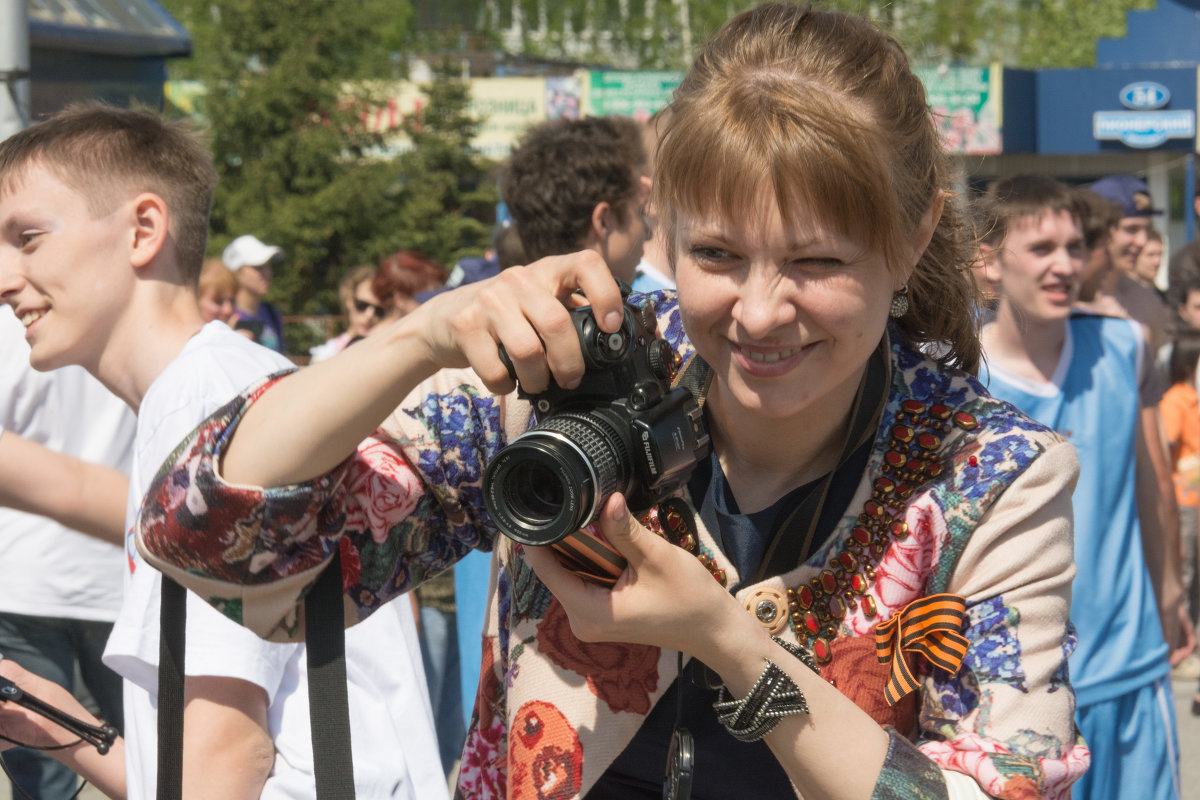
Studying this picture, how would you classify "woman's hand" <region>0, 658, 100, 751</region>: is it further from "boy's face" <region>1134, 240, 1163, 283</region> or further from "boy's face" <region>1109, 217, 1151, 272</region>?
"boy's face" <region>1134, 240, 1163, 283</region>

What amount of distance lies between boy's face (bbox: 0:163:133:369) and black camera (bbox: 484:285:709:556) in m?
1.19

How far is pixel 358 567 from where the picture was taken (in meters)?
1.65

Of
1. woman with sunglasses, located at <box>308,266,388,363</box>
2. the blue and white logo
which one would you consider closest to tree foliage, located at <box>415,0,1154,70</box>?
the blue and white logo

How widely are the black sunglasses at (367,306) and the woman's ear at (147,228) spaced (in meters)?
4.71

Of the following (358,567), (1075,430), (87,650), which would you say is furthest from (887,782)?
(87,650)

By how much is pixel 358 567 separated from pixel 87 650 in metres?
2.35

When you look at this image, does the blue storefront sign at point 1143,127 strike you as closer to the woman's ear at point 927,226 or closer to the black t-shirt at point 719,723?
the woman's ear at point 927,226

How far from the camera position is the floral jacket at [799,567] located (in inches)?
59.8

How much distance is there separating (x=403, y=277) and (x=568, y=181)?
10.4 ft

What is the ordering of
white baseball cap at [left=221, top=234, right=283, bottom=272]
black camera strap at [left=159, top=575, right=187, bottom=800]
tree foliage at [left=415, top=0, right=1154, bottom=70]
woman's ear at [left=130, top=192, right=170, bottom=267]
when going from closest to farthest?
black camera strap at [left=159, top=575, right=187, bottom=800] < woman's ear at [left=130, top=192, right=170, bottom=267] < white baseball cap at [left=221, top=234, right=283, bottom=272] < tree foliage at [left=415, top=0, right=1154, bottom=70]

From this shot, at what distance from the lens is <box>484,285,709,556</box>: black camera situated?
4.57 ft

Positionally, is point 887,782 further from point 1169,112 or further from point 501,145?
point 501,145

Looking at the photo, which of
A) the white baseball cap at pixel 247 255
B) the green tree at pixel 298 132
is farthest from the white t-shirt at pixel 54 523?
the green tree at pixel 298 132

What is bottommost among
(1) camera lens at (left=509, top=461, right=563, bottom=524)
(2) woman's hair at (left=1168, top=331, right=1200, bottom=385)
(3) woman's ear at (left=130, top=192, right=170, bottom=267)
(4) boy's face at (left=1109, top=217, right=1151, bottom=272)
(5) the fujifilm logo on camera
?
(2) woman's hair at (left=1168, top=331, right=1200, bottom=385)
